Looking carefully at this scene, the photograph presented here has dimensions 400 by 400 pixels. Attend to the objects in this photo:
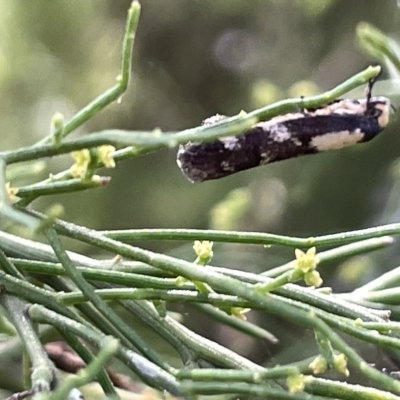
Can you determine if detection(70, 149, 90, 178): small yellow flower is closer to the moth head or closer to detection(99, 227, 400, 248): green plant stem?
detection(99, 227, 400, 248): green plant stem

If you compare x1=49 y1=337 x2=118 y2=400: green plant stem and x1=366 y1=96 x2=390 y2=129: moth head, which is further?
x1=366 y1=96 x2=390 y2=129: moth head

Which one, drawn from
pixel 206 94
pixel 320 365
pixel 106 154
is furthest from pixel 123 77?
pixel 206 94

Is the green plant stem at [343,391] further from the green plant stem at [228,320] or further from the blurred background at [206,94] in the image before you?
the blurred background at [206,94]

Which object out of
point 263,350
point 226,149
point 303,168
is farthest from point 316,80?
point 226,149

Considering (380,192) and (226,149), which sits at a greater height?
(380,192)

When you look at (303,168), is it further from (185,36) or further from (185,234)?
(185,234)

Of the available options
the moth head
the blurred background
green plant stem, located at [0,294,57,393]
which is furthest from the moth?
the blurred background
